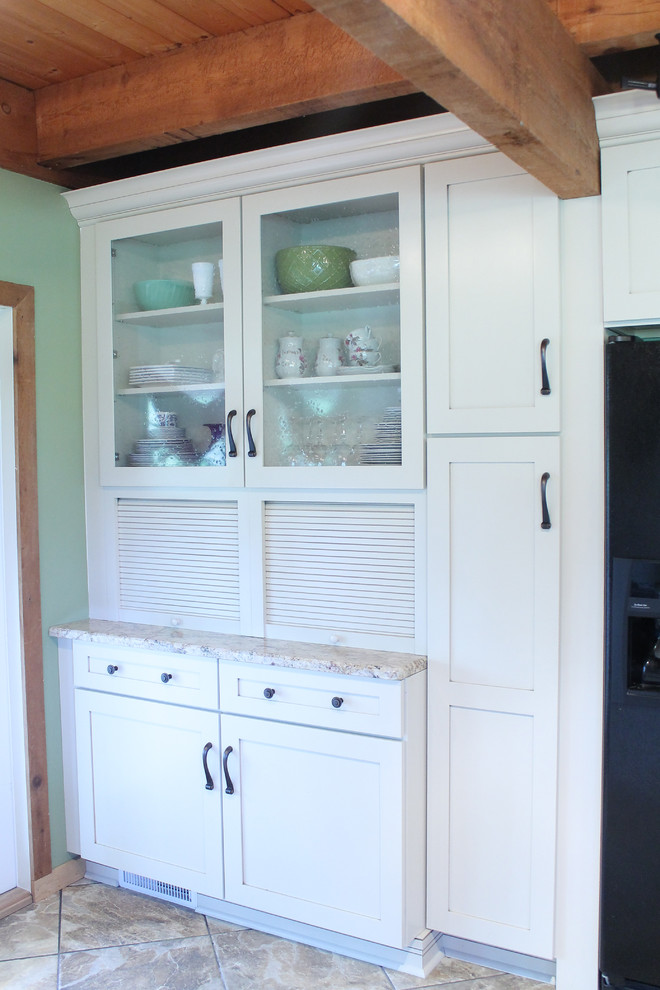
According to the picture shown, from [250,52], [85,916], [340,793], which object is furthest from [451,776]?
[250,52]

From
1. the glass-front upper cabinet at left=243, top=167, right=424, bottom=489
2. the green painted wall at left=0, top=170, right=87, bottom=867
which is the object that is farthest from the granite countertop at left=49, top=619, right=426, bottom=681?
the glass-front upper cabinet at left=243, top=167, right=424, bottom=489

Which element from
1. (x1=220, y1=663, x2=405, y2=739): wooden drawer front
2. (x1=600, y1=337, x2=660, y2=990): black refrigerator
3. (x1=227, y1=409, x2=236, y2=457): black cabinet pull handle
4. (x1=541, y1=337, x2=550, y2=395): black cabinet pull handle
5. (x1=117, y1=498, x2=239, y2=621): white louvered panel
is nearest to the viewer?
(x1=600, y1=337, x2=660, y2=990): black refrigerator

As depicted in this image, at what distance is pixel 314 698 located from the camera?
2367 mm

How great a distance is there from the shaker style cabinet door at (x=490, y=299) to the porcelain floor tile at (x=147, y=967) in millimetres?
1607

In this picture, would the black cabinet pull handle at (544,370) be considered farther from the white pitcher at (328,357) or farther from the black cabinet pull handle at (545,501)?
the white pitcher at (328,357)

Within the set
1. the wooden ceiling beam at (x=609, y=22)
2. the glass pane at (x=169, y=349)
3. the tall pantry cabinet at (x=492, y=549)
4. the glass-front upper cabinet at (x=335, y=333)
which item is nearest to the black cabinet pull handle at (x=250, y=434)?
the glass-front upper cabinet at (x=335, y=333)

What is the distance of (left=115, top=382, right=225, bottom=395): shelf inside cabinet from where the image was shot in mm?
2689

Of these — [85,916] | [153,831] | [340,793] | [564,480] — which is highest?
[564,480]

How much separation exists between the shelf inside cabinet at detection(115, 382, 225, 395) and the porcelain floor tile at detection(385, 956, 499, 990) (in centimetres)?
174

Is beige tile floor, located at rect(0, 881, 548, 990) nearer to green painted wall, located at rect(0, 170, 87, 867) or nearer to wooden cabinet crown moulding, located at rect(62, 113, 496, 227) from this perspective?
green painted wall, located at rect(0, 170, 87, 867)

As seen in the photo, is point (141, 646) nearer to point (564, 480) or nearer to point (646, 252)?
point (564, 480)

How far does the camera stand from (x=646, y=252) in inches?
79.5

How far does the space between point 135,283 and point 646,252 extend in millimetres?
1633

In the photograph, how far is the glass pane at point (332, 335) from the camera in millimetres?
2396
